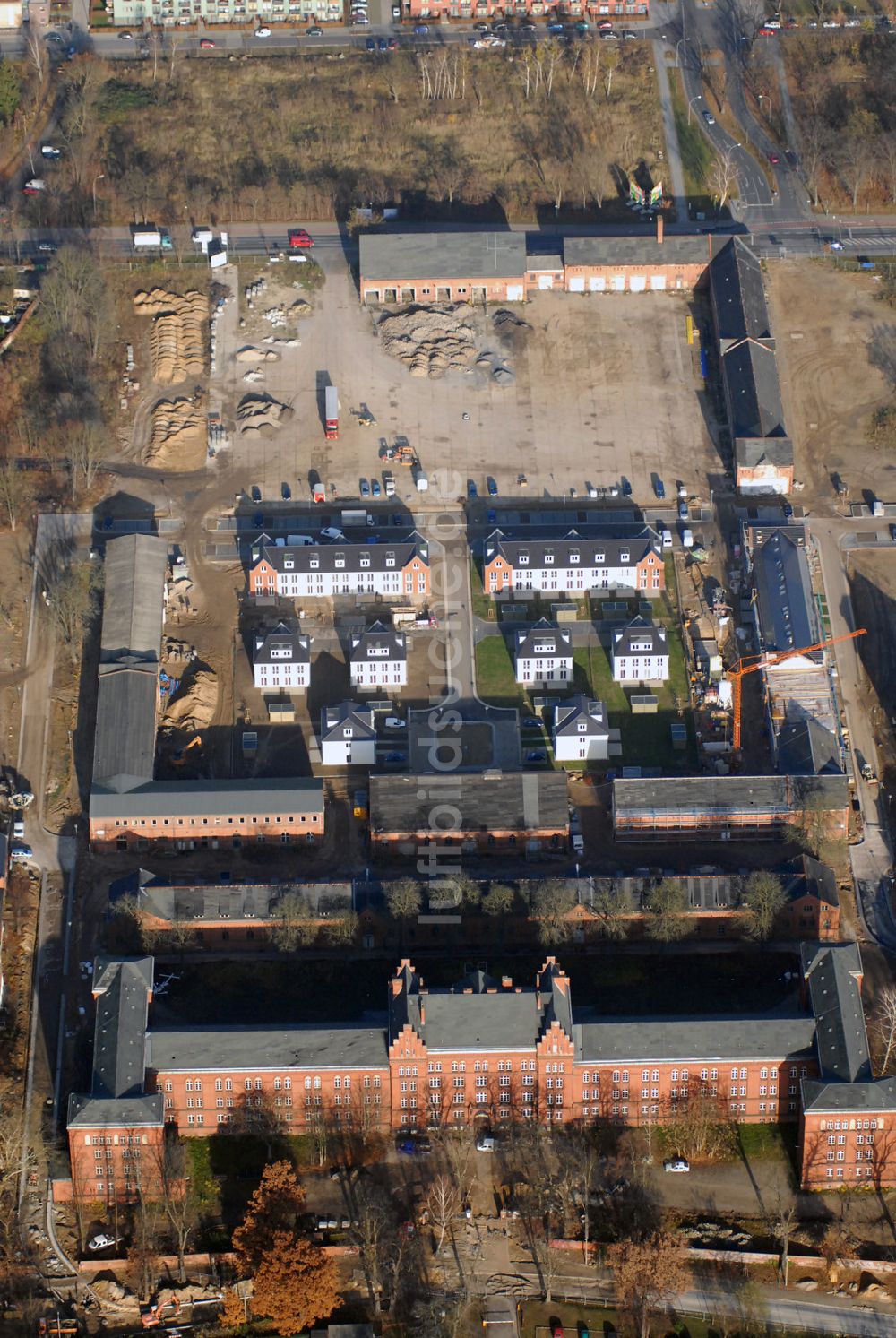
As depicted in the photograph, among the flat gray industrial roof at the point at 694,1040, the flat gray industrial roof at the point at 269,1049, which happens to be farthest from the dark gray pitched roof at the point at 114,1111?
the flat gray industrial roof at the point at 694,1040

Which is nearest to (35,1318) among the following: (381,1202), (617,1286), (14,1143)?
(14,1143)

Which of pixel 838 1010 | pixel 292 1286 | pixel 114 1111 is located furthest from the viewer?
pixel 838 1010

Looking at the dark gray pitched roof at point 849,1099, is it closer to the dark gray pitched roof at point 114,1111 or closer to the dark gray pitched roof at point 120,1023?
the dark gray pitched roof at point 114,1111

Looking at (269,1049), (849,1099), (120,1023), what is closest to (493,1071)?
(269,1049)

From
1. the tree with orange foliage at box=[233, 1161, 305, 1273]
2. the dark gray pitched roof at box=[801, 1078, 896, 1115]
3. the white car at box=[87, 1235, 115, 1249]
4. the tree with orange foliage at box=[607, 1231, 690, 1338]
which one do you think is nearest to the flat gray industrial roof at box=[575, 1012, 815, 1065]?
the dark gray pitched roof at box=[801, 1078, 896, 1115]

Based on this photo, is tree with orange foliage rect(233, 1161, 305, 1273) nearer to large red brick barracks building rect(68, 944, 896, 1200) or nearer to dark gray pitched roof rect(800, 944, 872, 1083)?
large red brick barracks building rect(68, 944, 896, 1200)

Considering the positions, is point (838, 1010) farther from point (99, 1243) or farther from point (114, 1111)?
point (99, 1243)
